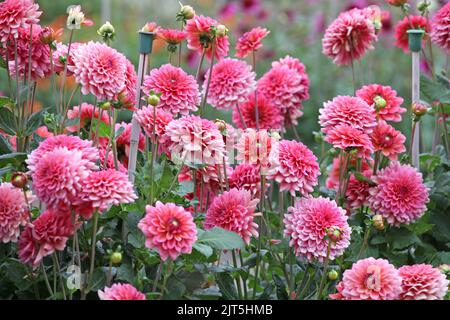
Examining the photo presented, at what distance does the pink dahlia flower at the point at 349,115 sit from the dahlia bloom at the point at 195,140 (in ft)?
0.73

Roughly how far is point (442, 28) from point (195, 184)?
69cm

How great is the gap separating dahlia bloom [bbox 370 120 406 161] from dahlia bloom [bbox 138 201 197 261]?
0.55m

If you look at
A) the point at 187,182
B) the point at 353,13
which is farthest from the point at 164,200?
the point at 353,13

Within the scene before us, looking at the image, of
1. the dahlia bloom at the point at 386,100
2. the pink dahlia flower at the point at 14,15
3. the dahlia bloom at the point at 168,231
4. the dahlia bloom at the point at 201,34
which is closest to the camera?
the dahlia bloom at the point at 168,231

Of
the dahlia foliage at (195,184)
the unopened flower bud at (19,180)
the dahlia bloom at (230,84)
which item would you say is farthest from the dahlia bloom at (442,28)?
the unopened flower bud at (19,180)

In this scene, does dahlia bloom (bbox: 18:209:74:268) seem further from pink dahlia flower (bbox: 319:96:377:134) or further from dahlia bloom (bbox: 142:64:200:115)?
pink dahlia flower (bbox: 319:96:377:134)

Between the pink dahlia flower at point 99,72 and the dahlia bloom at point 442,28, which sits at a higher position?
the dahlia bloom at point 442,28

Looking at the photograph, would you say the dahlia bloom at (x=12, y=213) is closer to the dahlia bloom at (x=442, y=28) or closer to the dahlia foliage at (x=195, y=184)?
the dahlia foliage at (x=195, y=184)

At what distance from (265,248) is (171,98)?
1.13 feet

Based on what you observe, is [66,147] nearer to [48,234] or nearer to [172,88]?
[48,234]

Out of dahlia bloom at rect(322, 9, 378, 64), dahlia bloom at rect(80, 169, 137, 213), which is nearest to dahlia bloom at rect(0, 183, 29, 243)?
dahlia bloom at rect(80, 169, 137, 213)

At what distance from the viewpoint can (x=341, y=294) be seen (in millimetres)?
1145

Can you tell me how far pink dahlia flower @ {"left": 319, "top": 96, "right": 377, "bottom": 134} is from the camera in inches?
51.2

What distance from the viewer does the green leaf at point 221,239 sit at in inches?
44.2
